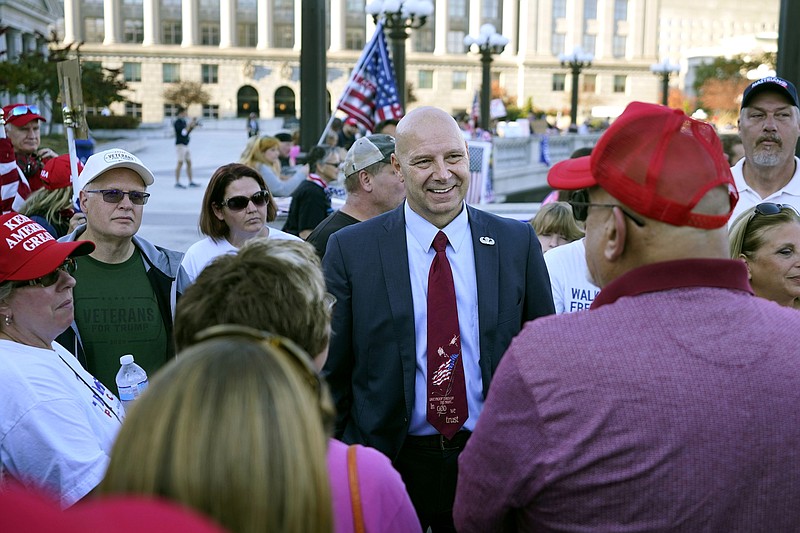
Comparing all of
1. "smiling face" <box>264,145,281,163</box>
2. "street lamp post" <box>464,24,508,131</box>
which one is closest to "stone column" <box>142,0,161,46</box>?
"street lamp post" <box>464,24,508,131</box>

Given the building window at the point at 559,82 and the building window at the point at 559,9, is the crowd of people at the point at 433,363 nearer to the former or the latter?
the building window at the point at 559,82

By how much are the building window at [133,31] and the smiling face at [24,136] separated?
254 ft

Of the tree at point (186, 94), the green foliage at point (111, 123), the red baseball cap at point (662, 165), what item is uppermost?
the tree at point (186, 94)

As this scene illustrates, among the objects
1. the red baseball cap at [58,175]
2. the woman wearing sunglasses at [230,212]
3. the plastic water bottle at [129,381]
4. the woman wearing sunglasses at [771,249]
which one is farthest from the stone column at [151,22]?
the woman wearing sunglasses at [771,249]

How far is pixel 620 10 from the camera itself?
91188 mm

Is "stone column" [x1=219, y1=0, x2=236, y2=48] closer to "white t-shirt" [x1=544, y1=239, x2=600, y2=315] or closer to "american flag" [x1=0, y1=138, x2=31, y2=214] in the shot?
"american flag" [x1=0, y1=138, x2=31, y2=214]

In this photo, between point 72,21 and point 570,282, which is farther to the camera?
point 72,21

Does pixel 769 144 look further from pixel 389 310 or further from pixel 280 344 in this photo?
pixel 280 344

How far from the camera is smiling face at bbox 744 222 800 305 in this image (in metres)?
3.58

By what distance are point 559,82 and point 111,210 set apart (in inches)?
3523

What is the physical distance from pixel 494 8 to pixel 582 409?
9125cm

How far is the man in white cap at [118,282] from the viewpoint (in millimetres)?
3799

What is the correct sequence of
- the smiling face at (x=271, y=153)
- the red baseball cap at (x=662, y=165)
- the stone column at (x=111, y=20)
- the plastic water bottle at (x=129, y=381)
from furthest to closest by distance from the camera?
1. the stone column at (x=111, y=20)
2. the smiling face at (x=271, y=153)
3. the plastic water bottle at (x=129, y=381)
4. the red baseball cap at (x=662, y=165)

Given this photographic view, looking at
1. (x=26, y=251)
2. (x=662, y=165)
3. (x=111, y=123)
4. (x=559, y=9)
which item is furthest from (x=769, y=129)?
(x=559, y=9)
